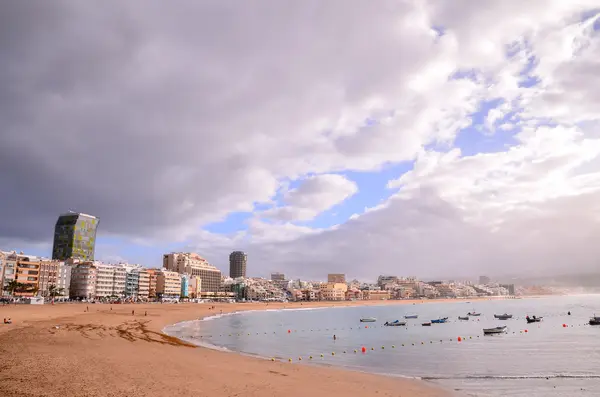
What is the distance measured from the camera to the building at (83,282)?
175125 millimetres

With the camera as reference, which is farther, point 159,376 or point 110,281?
point 110,281

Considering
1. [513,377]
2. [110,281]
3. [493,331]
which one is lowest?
[493,331]

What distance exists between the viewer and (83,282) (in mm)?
176125

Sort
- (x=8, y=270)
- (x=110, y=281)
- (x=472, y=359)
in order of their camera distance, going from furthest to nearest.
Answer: (x=110, y=281) < (x=8, y=270) < (x=472, y=359)

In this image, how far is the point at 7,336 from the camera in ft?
136

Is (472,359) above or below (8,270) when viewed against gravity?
below

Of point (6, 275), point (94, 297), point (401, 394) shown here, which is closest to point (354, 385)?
point (401, 394)

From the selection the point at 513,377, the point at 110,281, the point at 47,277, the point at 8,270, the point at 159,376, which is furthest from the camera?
the point at 110,281

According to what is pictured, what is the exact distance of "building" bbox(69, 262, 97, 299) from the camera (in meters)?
175

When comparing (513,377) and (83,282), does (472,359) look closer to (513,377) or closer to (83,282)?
(513,377)

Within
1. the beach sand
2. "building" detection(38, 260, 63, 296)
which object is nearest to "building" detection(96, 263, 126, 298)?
"building" detection(38, 260, 63, 296)

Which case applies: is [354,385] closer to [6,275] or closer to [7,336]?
[7,336]

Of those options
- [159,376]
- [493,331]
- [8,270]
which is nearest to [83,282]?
[8,270]

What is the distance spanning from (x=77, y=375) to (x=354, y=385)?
17328 mm
